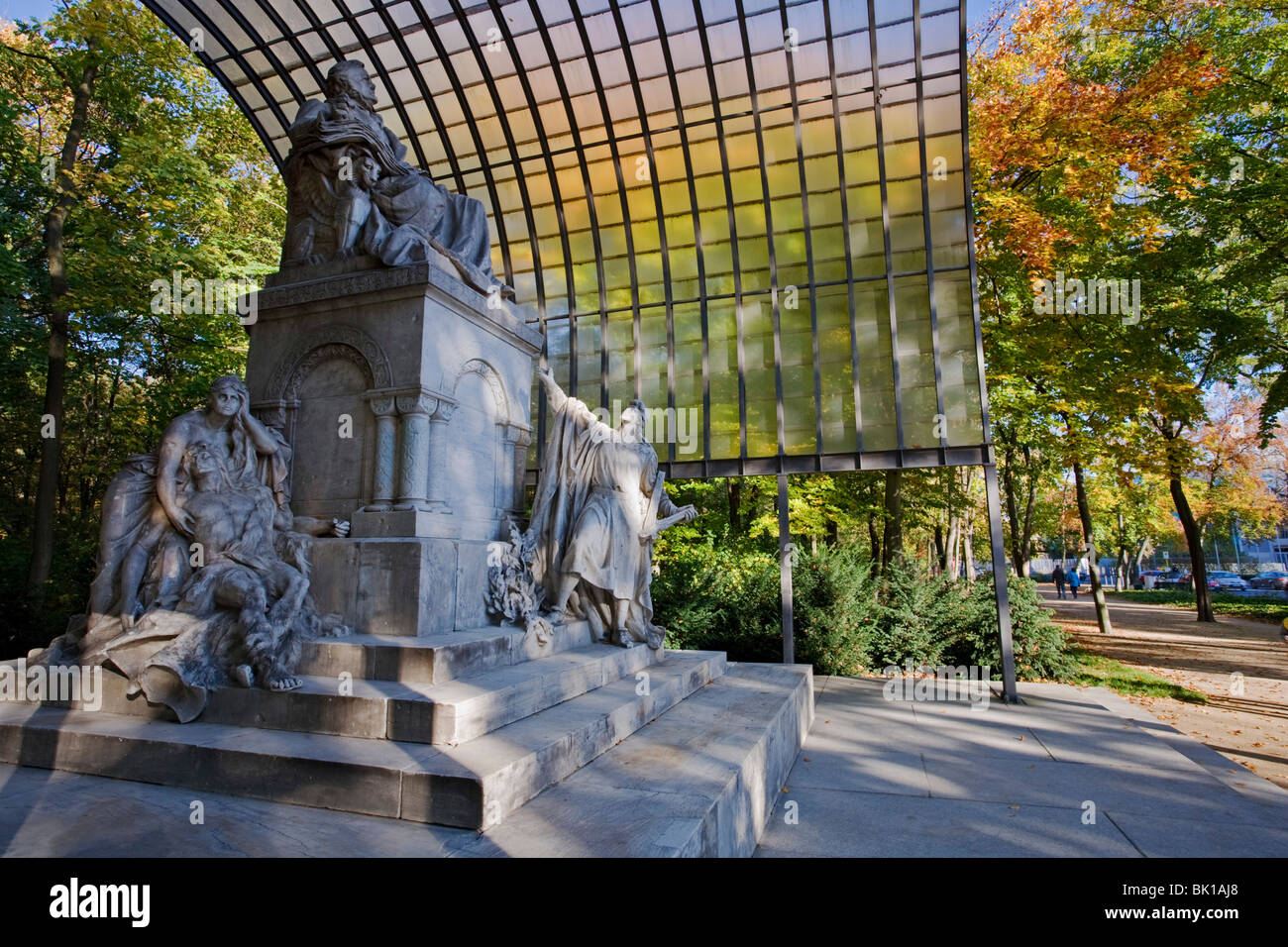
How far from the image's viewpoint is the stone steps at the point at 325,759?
3.62 m

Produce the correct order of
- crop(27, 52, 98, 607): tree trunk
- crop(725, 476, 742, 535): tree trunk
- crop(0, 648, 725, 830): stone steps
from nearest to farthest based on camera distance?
1. crop(0, 648, 725, 830): stone steps
2. crop(27, 52, 98, 607): tree trunk
3. crop(725, 476, 742, 535): tree trunk

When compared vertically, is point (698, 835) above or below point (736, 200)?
below

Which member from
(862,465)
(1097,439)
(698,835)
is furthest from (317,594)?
(1097,439)

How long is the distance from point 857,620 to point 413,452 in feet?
33.8

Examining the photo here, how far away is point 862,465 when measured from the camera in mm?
12828

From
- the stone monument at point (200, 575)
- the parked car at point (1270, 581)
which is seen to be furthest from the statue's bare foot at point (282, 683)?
the parked car at point (1270, 581)

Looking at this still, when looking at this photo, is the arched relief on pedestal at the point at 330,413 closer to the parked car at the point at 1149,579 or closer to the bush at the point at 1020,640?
the bush at the point at 1020,640

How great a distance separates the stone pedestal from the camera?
573 centimetres

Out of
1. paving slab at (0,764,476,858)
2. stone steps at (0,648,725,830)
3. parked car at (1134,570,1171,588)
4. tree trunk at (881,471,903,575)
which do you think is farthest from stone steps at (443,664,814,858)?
parked car at (1134,570,1171,588)

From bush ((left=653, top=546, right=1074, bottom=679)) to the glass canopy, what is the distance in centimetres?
257

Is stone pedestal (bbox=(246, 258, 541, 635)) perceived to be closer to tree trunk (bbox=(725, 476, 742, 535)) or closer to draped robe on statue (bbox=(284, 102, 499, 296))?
draped robe on statue (bbox=(284, 102, 499, 296))
